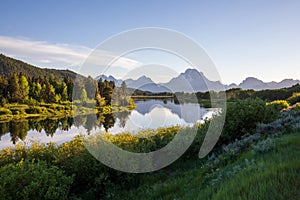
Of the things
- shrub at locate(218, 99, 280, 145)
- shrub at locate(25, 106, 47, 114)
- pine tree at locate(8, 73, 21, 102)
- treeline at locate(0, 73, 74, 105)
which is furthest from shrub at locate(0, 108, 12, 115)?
shrub at locate(218, 99, 280, 145)

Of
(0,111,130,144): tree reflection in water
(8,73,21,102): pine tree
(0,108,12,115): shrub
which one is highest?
(8,73,21,102): pine tree

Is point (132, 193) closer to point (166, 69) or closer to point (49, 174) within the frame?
point (49, 174)

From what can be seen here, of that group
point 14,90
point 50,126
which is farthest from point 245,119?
point 14,90

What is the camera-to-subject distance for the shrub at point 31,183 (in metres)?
5.82

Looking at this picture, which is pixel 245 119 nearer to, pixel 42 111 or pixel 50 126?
pixel 50 126

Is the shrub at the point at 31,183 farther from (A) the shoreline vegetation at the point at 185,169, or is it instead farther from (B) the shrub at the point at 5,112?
(B) the shrub at the point at 5,112

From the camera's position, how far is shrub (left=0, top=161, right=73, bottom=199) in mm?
5816

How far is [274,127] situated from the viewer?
746 centimetres

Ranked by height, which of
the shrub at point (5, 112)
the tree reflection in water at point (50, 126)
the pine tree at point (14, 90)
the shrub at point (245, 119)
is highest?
the pine tree at point (14, 90)

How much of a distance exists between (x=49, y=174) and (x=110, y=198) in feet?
5.98

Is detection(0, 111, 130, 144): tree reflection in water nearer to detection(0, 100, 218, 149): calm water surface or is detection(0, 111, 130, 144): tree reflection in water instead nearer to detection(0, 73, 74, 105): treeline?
detection(0, 100, 218, 149): calm water surface

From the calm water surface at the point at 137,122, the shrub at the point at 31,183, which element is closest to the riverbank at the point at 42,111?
the calm water surface at the point at 137,122

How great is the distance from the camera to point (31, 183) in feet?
19.0

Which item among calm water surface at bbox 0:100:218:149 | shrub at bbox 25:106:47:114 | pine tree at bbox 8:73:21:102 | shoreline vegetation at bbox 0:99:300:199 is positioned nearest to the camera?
shoreline vegetation at bbox 0:99:300:199
